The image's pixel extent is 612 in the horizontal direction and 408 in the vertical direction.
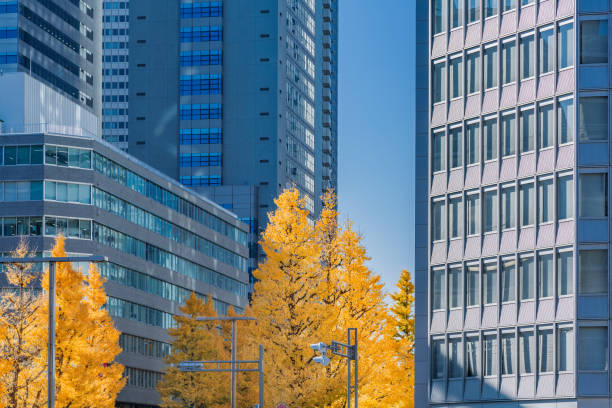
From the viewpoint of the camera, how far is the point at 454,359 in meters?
57.7

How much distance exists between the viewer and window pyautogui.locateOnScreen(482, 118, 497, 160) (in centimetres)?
5759

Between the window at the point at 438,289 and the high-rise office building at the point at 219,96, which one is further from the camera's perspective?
the high-rise office building at the point at 219,96

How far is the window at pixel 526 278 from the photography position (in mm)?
54438

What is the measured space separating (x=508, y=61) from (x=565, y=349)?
13.8m

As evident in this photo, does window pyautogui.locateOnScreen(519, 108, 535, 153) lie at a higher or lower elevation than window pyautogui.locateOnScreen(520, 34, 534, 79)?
A: lower

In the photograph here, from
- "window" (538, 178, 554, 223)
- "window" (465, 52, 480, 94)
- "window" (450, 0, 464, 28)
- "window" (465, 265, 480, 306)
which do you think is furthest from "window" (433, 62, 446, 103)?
"window" (465, 265, 480, 306)

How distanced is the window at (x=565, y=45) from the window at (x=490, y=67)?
4.01 m

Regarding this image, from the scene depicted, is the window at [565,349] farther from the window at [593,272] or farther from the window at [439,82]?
the window at [439,82]

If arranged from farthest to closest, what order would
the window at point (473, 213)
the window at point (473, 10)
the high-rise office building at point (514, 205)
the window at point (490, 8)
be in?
the window at point (473, 10) < the window at point (490, 8) < the window at point (473, 213) < the high-rise office building at point (514, 205)

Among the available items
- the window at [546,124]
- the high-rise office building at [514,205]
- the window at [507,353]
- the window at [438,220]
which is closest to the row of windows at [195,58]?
the high-rise office building at [514,205]

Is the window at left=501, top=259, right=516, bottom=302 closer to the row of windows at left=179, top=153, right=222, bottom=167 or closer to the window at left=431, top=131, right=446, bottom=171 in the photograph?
the window at left=431, top=131, right=446, bottom=171

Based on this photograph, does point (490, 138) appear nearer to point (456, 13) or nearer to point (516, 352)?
point (456, 13)

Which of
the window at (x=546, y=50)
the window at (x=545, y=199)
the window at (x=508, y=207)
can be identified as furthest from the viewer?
the window at (x=508, y=207)

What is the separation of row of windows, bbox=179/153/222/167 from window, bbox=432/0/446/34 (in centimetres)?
11405
